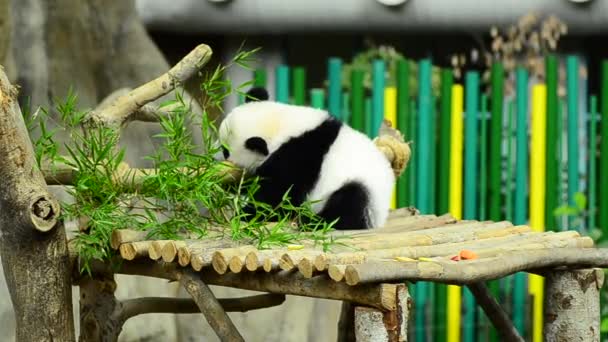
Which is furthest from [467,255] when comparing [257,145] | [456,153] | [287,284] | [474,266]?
[456,153]

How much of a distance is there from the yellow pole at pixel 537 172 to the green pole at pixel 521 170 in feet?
0.15

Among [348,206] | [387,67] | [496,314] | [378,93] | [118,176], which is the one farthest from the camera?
[387,67]

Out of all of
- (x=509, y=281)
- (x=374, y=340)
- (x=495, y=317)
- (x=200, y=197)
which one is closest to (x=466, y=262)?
(x=374, y=340)

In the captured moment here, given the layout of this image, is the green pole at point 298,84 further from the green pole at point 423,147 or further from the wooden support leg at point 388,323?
the wooden support leg at point 388,323

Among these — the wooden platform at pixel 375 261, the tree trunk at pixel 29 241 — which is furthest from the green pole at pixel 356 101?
the tree trunk at pixel 29 241

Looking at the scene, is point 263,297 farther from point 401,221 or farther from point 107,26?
point 107,26

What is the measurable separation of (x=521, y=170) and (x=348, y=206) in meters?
2.49

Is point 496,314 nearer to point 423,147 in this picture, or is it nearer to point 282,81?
point 423,147

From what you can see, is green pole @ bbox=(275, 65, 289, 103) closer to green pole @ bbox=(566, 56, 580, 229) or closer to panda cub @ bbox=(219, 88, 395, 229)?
green pole @ bbox=(566, 56, 580, 229)

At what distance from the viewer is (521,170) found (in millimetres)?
6715

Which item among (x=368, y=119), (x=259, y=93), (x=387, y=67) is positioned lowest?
(x=259, y=93)

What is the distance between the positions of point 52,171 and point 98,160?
206 millimetres

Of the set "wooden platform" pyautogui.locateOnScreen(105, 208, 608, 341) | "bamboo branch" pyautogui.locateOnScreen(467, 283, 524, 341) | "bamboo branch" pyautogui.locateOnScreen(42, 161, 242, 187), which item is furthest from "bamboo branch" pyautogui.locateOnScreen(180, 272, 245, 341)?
"bamboo branch" pyautogui.locateOnScreen(467, 283, 524, 341)

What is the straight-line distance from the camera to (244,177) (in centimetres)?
451
